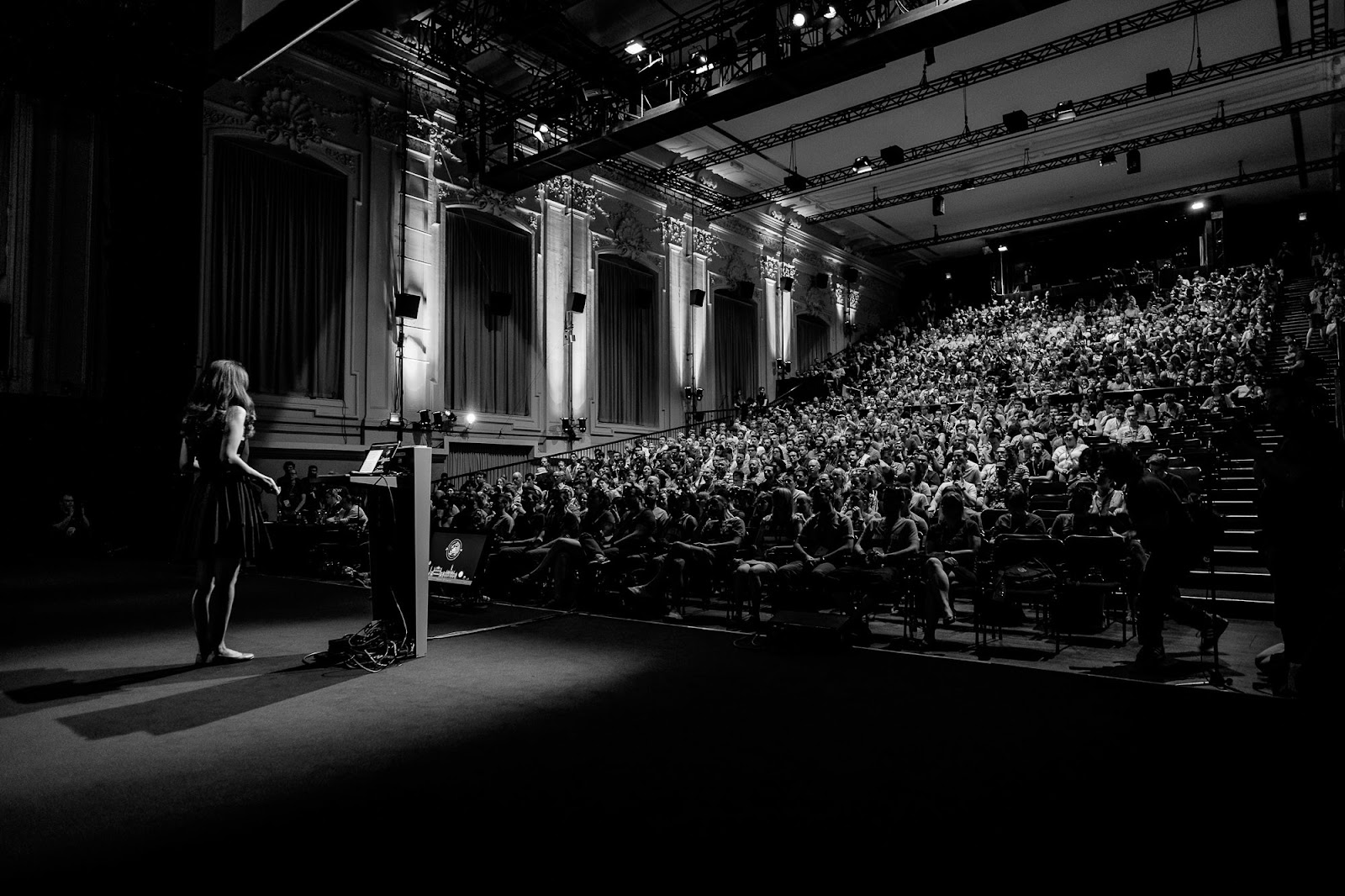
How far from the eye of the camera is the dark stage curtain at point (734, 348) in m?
21.9

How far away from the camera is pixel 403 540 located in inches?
178

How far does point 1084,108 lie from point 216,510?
56.0 ft

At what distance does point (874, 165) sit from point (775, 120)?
257 centimetres

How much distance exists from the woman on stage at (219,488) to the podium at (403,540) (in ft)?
1.96

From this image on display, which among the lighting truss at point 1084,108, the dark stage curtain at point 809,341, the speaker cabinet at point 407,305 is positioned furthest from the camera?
the dark stage curtain at point 809,341

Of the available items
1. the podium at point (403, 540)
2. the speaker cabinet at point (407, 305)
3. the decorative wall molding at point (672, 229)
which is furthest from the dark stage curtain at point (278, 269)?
the podium at point (403, 540)

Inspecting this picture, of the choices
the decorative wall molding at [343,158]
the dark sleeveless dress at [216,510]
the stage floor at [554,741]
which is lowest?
the stage floor at [554,741]

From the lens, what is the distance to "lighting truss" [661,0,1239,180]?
39.7ft

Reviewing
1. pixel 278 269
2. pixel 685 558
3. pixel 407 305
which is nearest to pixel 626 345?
pixel 407 305

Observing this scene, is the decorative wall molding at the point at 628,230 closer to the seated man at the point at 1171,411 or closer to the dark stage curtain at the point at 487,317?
the dark stage curtain at the point at 487,317

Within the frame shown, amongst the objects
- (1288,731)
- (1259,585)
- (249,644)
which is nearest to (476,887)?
(1288,731)

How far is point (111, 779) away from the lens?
2592mm

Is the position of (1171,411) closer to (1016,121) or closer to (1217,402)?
(1217,402)

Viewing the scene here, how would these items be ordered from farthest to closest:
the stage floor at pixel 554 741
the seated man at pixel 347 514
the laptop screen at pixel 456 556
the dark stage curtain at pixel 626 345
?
the dark stage curtain at pixel 626 345, the seated man at pixel 347 514, the laptop screen at pixel 456 556, the stage floor at pixel 554 741
